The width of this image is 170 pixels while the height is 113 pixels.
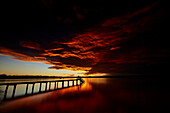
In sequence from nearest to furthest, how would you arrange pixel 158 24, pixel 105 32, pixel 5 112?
pixel 5 112, pixel 158 24, pixel 105 32

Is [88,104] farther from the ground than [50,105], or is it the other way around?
[50,105]

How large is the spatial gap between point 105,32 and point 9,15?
8626mm

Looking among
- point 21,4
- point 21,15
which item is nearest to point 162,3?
point 21,4

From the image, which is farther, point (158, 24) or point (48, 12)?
point (158, 24)

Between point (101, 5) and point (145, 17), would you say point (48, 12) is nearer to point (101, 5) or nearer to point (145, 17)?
point (101, 5)

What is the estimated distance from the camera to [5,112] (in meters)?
5.23

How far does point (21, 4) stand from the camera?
491cm

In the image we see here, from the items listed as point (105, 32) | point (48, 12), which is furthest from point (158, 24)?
point (48, 12)

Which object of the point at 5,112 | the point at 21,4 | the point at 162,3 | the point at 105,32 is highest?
the point at 21,4

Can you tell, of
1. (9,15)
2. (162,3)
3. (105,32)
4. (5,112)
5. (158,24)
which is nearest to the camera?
(162,3)

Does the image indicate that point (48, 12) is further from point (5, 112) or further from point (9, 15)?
point (5, 112)

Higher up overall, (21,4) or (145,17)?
(21,4)

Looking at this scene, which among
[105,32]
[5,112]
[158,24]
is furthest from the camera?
[105,32]

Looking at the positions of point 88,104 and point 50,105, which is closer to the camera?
point 50,105
